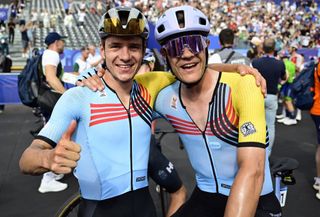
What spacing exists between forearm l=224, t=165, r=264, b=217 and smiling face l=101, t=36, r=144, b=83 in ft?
3.22

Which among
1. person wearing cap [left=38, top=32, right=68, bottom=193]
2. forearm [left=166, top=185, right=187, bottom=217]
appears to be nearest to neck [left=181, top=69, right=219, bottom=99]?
forearm [left=166, top=185, right=187, bottom=217]

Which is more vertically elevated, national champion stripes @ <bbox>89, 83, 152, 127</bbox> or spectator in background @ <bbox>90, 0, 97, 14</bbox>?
spectator in background @ <bbox>90, 0, 97, 14</bbox>

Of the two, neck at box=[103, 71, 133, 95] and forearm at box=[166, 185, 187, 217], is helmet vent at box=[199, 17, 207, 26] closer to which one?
neck at box=[103, 71, 133, 95]

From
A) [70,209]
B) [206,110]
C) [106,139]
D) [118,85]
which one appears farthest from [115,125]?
[70,209]

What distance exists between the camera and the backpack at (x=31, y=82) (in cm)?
546

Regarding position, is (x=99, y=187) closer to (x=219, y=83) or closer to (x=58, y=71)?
(x=219, y=83)

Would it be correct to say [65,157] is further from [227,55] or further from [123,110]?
[227,55]

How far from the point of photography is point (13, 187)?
540cm

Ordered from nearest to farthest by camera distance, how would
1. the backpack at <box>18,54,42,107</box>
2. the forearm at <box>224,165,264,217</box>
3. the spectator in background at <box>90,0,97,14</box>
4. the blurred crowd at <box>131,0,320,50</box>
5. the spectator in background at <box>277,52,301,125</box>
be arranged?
the forearm at <box>224,165,264,217</box> → the backpack at <box>18,54,42,107</box> → the spectator in background at <box>277,52,301,125</box> → the blurred crowd at <box>131,0,320,50</box> → the spectator in background at <box>90,0,97,14</box>

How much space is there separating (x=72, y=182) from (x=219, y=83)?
3.77 m

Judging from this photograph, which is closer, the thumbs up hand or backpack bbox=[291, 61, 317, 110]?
the thumbs up hand

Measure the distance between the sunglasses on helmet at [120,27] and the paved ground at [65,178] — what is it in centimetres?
303

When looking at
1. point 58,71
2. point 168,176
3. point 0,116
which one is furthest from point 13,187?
point 0,116

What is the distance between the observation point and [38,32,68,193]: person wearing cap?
5086mm
